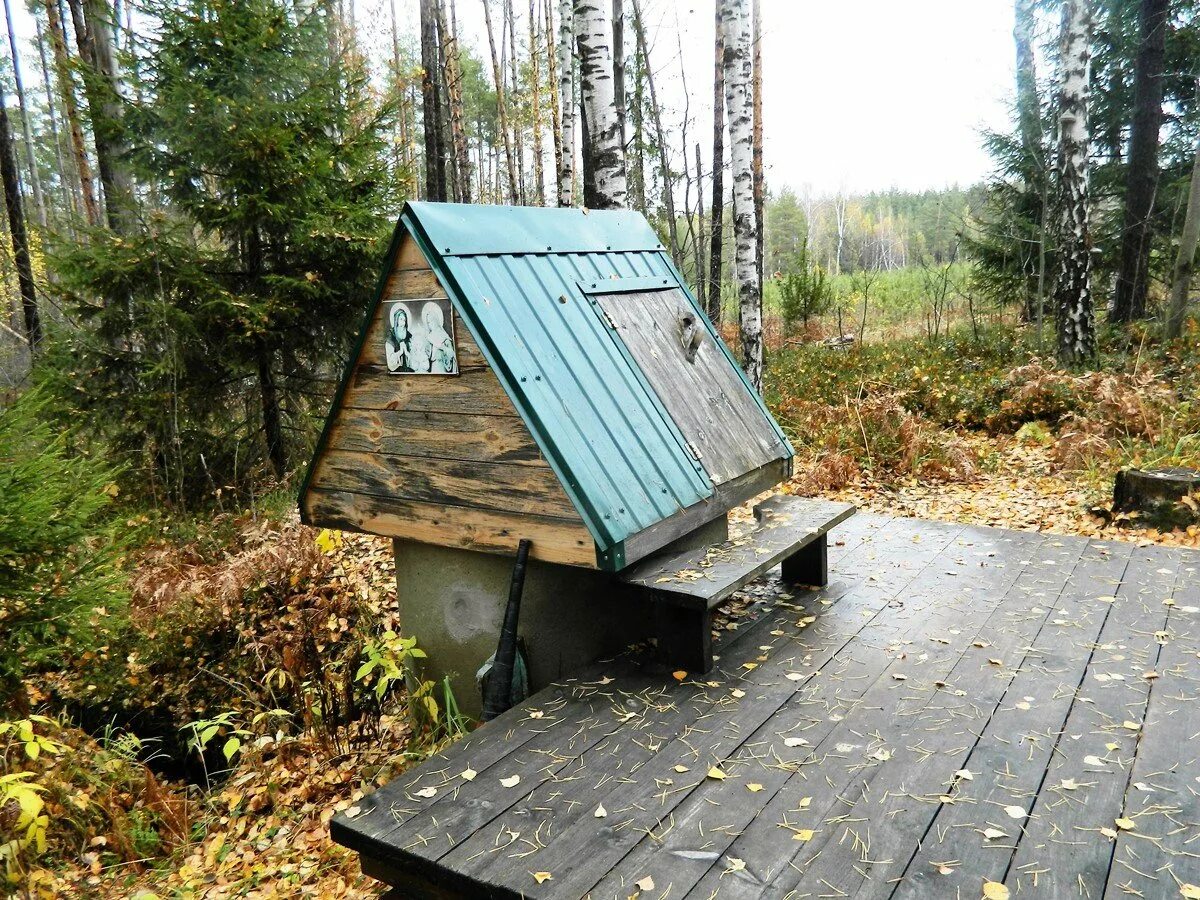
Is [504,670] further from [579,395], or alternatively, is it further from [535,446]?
[579,395]

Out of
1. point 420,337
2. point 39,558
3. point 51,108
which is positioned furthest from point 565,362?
point 51,108

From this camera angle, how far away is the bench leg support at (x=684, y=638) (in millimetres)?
3301

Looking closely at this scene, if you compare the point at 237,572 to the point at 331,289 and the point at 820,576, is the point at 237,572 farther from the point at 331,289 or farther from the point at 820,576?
the point at 820,576

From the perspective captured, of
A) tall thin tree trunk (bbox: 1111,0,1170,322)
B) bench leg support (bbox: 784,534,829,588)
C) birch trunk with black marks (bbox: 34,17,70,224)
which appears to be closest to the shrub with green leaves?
bench leg support (bbox: 784,534,829,588)

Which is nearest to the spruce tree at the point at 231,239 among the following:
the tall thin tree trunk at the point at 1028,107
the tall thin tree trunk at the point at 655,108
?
the tall thin tree trunk at the point at 1028,107

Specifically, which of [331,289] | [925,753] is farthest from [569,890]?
[331,289]

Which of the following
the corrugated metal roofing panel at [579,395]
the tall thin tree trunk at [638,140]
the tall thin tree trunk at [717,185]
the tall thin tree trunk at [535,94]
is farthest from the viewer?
the tall thin tree trunk at [535,94]

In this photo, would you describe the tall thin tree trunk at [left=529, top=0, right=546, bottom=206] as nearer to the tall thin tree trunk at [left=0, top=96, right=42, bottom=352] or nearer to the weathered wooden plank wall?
the tall thin tree trunk at [left=0, top=96, right=42, bottom=352]

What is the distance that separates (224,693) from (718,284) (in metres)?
11.8

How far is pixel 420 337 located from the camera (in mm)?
3336

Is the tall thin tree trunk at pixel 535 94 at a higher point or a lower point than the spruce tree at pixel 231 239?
higher

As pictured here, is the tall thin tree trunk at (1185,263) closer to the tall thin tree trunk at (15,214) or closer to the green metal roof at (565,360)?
the green metal roof at (565,360)

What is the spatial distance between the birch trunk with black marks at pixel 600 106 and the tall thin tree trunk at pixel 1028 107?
7996mm

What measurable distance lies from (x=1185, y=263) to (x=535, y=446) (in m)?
10.3
